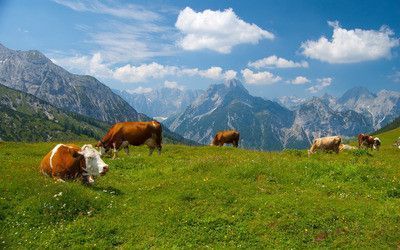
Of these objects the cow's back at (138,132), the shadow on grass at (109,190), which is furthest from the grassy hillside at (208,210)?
the cow's back at (138,132)

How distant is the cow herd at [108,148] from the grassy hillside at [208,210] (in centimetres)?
86

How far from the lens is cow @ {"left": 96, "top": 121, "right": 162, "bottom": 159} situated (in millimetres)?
32406

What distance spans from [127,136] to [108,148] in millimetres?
1762

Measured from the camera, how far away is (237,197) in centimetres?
1848

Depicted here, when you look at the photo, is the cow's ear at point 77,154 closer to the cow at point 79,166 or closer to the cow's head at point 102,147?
the cow at point 79,166

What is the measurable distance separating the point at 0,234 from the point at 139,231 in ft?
16.2

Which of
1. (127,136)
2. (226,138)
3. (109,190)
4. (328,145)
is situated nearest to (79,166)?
(109,190)

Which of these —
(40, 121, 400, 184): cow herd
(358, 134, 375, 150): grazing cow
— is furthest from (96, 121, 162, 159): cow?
(358, 134, 375, 150): grazing cow

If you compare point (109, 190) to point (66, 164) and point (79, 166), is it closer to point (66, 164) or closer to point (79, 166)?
point (79, 166)

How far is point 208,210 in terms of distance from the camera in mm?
17250

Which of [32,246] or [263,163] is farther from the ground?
[263,163]

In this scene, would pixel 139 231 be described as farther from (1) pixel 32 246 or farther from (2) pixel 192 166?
(2) pixel 192 166

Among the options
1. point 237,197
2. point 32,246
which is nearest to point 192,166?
point 237,197

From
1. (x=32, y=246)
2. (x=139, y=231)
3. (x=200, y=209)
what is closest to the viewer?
(x=32, y=246)
